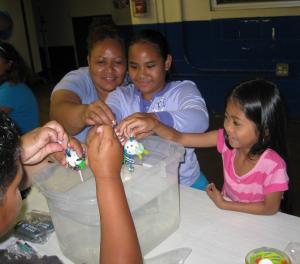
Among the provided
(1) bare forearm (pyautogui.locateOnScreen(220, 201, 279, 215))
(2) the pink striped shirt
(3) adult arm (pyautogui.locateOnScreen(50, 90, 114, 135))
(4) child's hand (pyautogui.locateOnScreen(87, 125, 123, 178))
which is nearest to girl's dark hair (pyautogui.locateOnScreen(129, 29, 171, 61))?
(3) adult arm (pyautogui.locateOnScreen(50, 90, 114, 135))

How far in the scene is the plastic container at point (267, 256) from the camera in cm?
91

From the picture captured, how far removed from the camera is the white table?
100 cm

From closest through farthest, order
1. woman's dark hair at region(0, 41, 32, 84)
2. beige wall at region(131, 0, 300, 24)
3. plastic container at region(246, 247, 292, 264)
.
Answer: plastic container at region(246, 247, 292, 264)
woman's dark hair at region(0, 41, 32, 84)
beige wall at region(131, 0, 300, 24)

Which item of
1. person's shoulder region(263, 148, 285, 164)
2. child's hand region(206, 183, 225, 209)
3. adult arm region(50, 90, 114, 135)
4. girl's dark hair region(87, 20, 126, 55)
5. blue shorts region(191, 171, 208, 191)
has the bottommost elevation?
Result: blue shorts region(191, 171, 208, 191)

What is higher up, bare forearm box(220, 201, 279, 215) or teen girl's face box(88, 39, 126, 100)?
teen girl's face box(88, 39, 126, 100)

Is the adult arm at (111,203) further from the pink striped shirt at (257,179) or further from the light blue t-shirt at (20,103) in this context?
the light blue t-shirt at (20,103)

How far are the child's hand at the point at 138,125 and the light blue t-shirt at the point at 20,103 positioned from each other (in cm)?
115

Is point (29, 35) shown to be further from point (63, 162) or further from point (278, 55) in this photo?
point (63, 162)

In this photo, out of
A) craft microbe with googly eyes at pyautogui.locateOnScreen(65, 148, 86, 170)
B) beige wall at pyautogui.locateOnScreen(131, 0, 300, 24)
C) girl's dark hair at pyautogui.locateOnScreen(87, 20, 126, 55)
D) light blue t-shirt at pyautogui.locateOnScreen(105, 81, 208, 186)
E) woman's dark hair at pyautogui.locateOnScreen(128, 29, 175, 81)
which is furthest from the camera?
beige wall at pyautogui.locateOnScreen(131, 0, 300, 24)

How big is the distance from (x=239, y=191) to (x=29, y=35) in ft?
19.5

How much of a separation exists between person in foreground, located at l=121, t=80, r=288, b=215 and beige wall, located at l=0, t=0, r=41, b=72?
18.2 feet

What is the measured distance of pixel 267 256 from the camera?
0.93 metres

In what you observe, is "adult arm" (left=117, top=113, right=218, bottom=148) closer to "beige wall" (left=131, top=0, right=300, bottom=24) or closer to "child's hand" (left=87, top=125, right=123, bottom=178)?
"child's hand" (left=87, top=125, right=123, bottom=178)

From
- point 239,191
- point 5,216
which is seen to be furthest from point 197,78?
point 5,216
